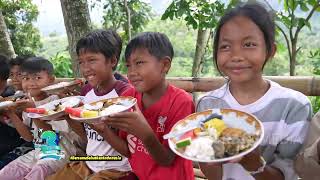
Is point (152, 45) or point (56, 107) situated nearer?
point (152, 45)

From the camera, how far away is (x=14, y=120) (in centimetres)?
246

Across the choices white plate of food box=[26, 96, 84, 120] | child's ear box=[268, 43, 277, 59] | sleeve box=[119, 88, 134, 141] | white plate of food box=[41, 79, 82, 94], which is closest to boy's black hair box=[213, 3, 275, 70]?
child's ear box=[268, 43, 277, 59]

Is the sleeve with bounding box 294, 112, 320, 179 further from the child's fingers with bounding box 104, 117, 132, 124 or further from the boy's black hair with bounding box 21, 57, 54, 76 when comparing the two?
the boy's black hair with bounding box 21, 57, 54, 76

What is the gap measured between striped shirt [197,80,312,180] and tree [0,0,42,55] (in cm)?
1240

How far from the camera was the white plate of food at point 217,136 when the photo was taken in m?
1.06

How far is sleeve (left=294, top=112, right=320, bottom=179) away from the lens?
117 cm

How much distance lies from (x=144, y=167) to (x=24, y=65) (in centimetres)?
129

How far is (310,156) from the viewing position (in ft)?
3.86

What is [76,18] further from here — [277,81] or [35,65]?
[277,81]

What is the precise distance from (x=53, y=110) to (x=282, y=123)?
47.4 inches

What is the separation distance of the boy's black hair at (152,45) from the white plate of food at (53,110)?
0.45 metres

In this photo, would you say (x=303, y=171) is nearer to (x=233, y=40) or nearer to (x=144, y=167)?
(x=233, y=40)

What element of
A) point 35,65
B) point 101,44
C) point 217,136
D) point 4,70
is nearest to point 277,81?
point 217,136

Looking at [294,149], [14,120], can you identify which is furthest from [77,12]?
[294,149]
